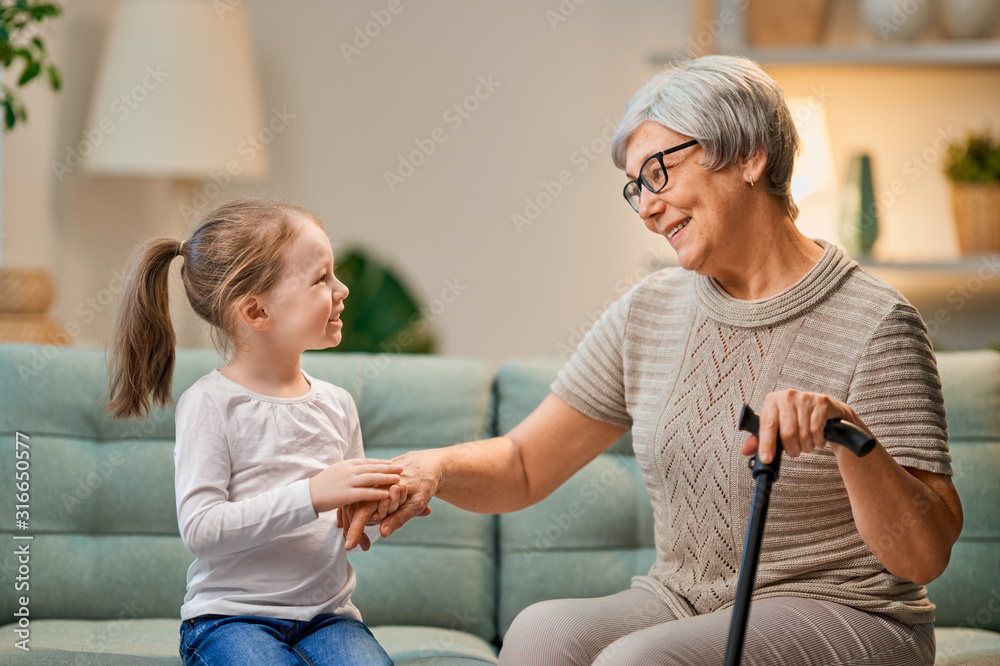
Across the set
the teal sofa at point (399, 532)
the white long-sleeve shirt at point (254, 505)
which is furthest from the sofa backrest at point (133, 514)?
the white long-sleeve shirt at point (254, 505)

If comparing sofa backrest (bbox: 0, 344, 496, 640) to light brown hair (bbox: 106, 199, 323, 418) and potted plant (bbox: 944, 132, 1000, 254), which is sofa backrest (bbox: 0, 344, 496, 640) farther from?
potted plant (bbox: 944, 132, 1000, 254)

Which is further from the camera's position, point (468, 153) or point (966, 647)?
point (468, 153)

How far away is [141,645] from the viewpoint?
1455 mm

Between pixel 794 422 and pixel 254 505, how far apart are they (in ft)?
2.13

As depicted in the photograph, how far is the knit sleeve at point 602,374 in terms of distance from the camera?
144 cm

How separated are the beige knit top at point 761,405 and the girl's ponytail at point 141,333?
0.68 metres

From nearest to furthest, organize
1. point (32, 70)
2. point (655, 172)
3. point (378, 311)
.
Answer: point (655, 172), point (32, 70), point (378, 311)

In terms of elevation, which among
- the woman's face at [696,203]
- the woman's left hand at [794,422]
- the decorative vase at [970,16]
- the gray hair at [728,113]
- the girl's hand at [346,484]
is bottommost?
the girl's hand at [346,484]

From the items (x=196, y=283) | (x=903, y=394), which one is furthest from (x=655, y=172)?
(x=196, y=283)

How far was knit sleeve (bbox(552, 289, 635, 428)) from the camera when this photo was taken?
1.44 m

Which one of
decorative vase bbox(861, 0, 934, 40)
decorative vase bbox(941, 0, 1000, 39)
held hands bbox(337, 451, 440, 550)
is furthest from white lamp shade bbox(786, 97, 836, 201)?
held hands bbox(337, 451, 440, 550)

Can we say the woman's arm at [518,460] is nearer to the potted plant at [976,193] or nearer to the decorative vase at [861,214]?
the decorative vase at [861,214]

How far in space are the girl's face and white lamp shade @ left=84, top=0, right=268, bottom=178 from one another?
1.47m

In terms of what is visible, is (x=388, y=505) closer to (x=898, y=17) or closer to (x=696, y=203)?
(x=696, y=203)
